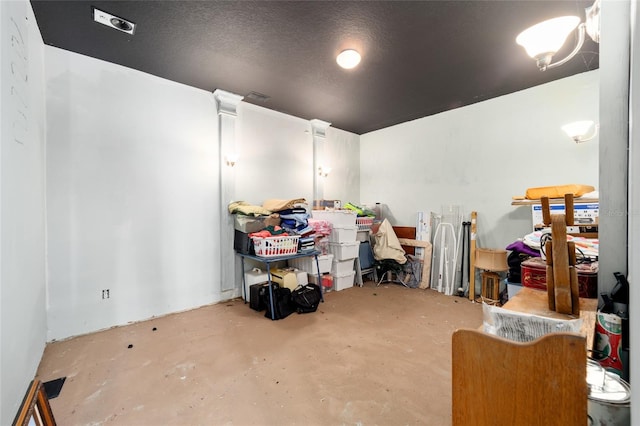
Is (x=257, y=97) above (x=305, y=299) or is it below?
above

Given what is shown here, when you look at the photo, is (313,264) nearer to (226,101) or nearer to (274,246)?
(274,246)

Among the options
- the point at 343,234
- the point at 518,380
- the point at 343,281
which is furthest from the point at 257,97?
the point at 518,380

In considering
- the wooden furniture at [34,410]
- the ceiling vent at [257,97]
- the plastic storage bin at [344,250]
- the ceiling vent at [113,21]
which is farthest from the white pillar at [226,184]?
the wooden furniture at [34,410]

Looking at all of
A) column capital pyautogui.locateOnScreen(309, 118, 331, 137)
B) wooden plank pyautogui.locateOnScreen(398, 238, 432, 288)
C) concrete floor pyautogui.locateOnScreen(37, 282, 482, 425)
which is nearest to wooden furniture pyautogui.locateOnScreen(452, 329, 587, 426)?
concrete floor pyautogui.locateOnScreen(37, 282, 482, 425)

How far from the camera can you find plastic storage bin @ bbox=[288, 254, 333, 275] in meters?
3.90

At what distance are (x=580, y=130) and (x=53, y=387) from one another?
5060 mm

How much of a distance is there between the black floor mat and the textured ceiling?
111 inches

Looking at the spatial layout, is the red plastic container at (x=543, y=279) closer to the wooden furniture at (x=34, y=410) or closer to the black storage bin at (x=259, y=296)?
the black storage bin at (x=259, y=296)

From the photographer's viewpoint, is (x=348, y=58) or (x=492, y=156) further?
(x=492, y=156)

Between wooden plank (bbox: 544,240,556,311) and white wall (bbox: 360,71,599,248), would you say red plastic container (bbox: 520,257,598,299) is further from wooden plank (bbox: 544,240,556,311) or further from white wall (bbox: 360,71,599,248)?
white wall (bbox: 360,71,599,248)

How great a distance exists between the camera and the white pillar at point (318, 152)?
4781 mm

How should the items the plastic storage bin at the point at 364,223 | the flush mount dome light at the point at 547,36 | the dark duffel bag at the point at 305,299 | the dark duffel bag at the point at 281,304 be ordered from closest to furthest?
the flush mount dome light at the point at 547,36
the dark duffel bag at the point at 281,304
the dark duffel bag at the point at 305,299
the plastic storage bin at the point at 364,223

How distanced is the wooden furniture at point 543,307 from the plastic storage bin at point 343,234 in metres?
2.63

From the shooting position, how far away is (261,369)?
7.02 feet
